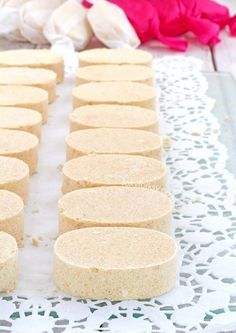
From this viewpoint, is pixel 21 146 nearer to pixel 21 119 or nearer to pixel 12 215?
pixel 21 119

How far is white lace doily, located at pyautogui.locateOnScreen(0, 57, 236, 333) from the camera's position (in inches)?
34.8

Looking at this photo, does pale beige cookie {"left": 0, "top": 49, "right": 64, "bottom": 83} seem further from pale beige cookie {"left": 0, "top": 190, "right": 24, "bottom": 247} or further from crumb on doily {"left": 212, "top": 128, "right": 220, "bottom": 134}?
pale beige cookie {"left": 0, "top": 190, "right": 24, "bottom": 247}

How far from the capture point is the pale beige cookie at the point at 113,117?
1356 millimetres

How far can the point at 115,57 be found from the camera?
170 centimetres

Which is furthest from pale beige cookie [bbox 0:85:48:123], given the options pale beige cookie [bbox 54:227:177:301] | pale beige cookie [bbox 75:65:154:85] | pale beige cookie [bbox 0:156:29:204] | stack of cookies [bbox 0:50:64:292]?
pale beige cookie [bbox 54:227:177:301]

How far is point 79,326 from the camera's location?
2.87 feet

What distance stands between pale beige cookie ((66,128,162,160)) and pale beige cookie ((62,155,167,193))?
0.11ft

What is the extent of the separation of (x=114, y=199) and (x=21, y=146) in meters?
0.24

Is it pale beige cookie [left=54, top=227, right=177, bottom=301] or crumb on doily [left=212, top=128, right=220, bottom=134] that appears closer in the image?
pale beige cookie [left=54, top=227, right=177, bottom=301]

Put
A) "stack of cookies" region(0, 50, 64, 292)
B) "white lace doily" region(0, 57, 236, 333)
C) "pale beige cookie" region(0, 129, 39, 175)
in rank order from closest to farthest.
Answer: "white lace doily" region(0, 57, 236, 333)
"stack of cookies" region(0, 50, 64, 292)
"pale beige cookie" region(0, 129, 39, 175)

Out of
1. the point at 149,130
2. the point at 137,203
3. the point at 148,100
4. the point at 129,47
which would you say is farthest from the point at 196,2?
the point at 137,203

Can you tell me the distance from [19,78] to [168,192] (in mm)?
476

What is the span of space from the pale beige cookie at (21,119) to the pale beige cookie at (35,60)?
0.25 m

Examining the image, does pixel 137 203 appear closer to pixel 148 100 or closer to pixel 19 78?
pixel 148 100
